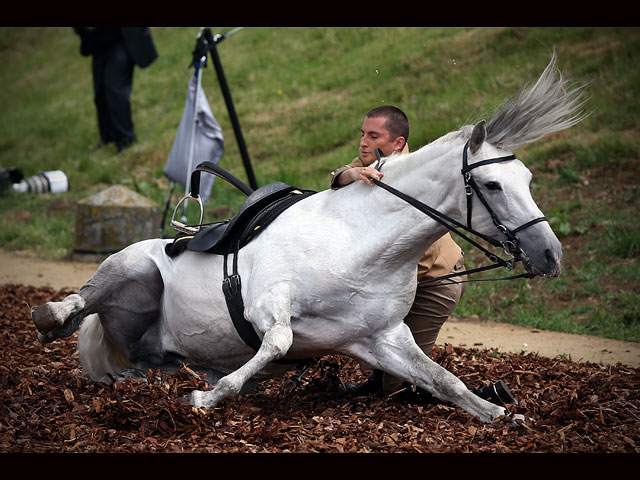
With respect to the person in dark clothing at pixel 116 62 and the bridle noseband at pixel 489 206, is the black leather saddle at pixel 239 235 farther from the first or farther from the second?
the person in dark clothing at pixel 116 62

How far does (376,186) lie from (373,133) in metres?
0.62

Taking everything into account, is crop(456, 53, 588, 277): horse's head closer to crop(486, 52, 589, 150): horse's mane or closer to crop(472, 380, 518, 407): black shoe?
crop(486, 52, 589, 150): horse's mane

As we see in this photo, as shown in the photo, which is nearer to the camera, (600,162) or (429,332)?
(429,332)

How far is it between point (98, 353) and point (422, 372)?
6.89ft

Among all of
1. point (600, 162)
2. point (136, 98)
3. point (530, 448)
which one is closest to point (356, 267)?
point (530, 448)

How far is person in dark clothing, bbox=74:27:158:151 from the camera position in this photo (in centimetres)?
1333

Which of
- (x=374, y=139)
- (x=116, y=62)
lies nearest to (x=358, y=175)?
(x=374, y=139)

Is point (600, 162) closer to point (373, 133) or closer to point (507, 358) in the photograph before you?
point (507, 358)

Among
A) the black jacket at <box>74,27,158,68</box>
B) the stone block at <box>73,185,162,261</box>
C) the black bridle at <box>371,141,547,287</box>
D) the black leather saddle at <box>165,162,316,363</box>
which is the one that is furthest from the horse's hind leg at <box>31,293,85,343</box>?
the black jacket at <box>74,27,158,68</box>

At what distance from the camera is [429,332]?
14.6 feet

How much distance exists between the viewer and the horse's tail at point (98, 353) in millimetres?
4766

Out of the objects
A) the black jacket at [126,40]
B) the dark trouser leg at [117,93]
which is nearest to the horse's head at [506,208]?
the black jacket at [126,40]

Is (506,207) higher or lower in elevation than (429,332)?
higher

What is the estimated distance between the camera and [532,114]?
12.1ft
